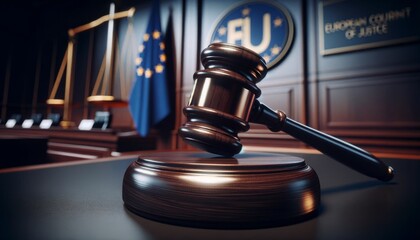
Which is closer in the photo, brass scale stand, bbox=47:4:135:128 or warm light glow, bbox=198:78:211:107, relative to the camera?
warm light glow, bbox=198:78:211:107

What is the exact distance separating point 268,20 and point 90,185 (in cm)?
247

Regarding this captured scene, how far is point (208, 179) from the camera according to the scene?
10.9 inches

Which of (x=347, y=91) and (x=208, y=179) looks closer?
(x=208, y=179)

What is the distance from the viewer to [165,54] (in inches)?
126

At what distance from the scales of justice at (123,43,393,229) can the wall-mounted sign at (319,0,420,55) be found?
2109 millimetres

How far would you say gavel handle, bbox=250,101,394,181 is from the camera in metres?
0.44

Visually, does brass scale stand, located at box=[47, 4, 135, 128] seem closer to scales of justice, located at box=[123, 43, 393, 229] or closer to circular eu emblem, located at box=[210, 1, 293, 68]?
circular eu emblem, located at box=[210, 1, 293, 68]

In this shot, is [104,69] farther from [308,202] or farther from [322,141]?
[308,202]

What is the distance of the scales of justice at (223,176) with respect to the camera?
259 mm

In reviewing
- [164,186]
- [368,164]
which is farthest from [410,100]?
[164,186]

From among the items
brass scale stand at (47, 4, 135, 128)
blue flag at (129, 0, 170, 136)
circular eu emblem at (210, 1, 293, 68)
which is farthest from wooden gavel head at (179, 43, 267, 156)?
brass scale stand at (47, 4, 135, 128)

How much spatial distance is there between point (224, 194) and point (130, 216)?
0.36ft

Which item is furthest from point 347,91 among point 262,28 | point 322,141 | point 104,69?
point 104,69

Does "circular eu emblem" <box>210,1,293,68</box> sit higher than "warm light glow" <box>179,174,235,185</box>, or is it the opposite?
"circular eu emblem" <box>210,1,293,68</box>
